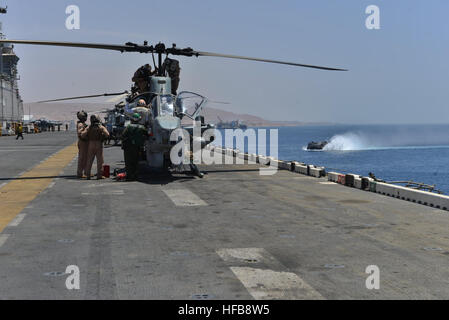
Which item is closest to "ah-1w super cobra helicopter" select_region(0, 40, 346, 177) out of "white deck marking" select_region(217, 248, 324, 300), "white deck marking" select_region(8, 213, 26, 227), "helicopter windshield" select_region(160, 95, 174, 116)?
"helicopter windshield" select_region(160, 95, 174, 116)

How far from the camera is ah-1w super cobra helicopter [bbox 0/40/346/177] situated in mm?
16594

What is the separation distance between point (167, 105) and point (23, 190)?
17.5 ft

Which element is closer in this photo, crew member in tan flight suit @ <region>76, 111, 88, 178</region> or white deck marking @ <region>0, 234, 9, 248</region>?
white deck marking @ <region>0, 234, 9, 248</region>

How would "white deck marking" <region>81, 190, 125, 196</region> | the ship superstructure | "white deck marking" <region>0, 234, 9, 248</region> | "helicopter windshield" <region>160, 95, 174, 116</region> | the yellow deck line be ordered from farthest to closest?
the ship superstructure, "helicopter windshield" <region>160, 95, 174, 116</region>, "white deck marking" <region>81, 190, 125, 196</region>, the yellow deck line, "white deck marking" <region>0, 234, 9, 248</region>

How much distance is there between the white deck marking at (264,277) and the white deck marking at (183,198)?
4762 mm

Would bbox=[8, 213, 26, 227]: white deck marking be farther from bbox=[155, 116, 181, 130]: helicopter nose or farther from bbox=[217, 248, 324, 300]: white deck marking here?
bbox=[155, 116, 181, 130]: helicopter nose

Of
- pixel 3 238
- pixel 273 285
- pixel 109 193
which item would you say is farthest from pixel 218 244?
pixel 109 193

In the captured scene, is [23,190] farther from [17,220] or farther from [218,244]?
[218,244]

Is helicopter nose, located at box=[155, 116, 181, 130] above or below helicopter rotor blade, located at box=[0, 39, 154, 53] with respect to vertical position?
below

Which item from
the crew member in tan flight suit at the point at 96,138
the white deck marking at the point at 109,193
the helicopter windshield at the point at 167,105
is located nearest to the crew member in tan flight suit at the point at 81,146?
the crew member in tan flight suit at the point at 96,138

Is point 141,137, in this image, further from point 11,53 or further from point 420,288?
point 11,53

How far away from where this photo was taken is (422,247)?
814 centimetres

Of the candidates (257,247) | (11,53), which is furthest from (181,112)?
(11,53)

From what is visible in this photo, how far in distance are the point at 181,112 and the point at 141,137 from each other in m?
1.63
